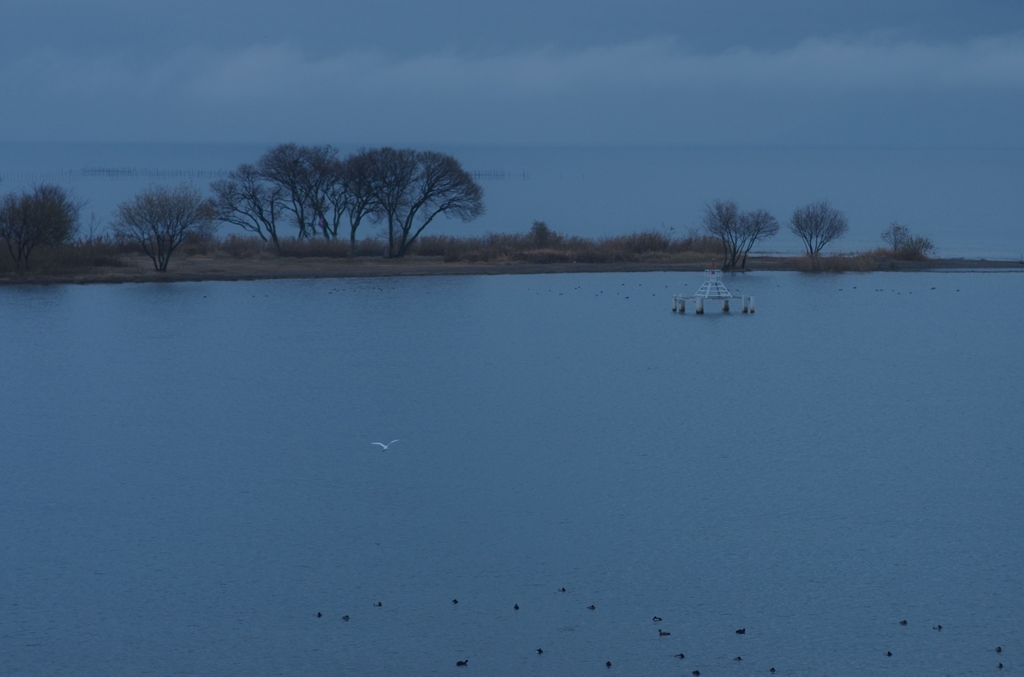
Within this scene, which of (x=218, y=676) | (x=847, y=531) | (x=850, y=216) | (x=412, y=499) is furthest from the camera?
(x=850, y=216)

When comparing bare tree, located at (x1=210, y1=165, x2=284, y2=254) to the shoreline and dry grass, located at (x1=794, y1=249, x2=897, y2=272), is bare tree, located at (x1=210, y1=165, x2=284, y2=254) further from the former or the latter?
dry grass, located at (x1=794, y1=249, x2=897, y2=272)

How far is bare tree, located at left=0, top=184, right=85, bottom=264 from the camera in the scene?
174 ft

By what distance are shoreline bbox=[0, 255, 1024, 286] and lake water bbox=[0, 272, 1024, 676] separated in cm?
1324

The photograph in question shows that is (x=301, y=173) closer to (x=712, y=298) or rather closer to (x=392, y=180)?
(x=392, y=180)

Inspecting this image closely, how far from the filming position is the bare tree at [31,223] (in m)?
52.9

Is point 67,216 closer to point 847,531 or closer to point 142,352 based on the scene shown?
point 142,352

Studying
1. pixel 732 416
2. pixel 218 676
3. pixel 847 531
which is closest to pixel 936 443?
pixel 732 416

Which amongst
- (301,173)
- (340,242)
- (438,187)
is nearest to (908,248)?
(438,187)

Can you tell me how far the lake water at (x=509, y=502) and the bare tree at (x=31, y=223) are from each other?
44.1 ft

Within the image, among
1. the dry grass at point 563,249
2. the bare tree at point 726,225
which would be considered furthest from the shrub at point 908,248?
the dry grass at point 563,249

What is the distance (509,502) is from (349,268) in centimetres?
4050

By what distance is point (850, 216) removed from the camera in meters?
115

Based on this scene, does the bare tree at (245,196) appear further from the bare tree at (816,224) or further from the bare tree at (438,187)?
the bare tree at (816,224)

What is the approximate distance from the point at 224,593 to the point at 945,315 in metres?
36.9
